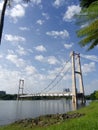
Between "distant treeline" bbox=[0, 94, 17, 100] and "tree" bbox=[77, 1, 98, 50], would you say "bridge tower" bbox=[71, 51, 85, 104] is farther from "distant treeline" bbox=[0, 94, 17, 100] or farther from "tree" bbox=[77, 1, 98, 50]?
"distant treeline" bbox=[0, 94, 17, 100]

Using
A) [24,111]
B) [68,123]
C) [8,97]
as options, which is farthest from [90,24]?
[8,97]

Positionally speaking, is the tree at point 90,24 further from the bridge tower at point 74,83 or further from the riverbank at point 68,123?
the bridge tower at point 74,83

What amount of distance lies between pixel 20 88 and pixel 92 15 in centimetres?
8003

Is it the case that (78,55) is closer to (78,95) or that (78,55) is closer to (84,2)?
(78,95)

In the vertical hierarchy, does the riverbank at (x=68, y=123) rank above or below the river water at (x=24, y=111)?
below

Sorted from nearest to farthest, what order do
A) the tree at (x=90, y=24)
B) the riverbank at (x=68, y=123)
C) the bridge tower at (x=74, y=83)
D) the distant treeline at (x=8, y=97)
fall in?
the tree at (x=90, y=24) → the riverbank at (x=68, y=123) → the bridge tower at (x=74, y=83) → the distant treeline at (x=8, y=97)

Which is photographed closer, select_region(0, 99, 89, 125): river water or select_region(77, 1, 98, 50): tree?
select_region(77, 1, 98, 50): tree

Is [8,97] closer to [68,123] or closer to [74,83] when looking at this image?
[74,83]

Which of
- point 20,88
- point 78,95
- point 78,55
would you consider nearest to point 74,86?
point 78,95

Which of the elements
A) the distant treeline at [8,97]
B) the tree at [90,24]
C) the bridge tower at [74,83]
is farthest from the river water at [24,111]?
the distant treeline at [8,97]

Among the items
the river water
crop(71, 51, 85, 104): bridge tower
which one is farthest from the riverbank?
crop(71, 51, 85, 104): bridge tower

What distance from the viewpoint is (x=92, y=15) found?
497 cm

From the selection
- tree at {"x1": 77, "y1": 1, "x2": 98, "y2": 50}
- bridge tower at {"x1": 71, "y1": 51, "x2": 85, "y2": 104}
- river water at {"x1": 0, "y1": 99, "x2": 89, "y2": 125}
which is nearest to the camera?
tree at {"x1": 77, "y1": 1, "x2": 98, "y2": 50}

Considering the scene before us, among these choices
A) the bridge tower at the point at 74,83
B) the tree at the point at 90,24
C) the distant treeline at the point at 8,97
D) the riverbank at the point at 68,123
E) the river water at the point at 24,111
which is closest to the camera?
the tree at the point at 90,24
